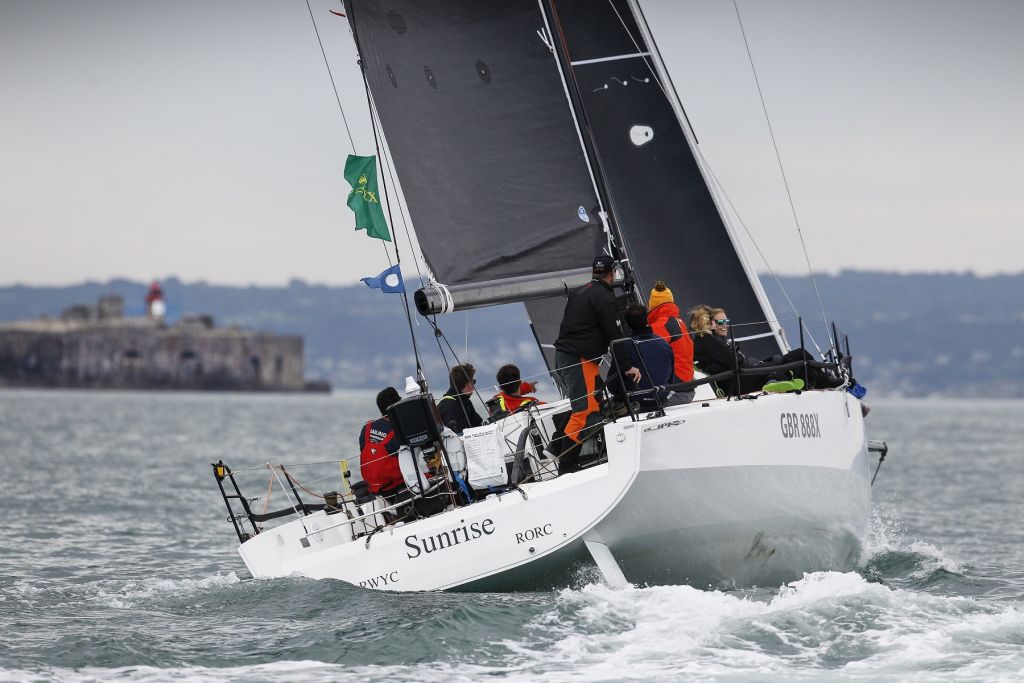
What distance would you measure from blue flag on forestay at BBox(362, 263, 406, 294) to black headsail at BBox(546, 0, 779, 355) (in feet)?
10.7

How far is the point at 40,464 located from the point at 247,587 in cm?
1614

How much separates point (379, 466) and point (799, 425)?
280 cm

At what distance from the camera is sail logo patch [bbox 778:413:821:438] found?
877 cm

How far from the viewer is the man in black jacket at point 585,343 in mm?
8969

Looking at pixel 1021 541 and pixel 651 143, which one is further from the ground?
pixel 651 143

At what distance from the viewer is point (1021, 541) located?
14.5 metres

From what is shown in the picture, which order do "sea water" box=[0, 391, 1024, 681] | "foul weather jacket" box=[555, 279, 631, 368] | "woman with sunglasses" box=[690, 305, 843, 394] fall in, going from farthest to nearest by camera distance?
"woman with sunglasses" box=[690, 305, 843, 394]
"foul weather jacket" box=[555, 279, 631, 368]
"sea water" box=[0, 391, 1024, 681]

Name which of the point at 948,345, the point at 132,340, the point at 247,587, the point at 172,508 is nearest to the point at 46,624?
the point at 247,587

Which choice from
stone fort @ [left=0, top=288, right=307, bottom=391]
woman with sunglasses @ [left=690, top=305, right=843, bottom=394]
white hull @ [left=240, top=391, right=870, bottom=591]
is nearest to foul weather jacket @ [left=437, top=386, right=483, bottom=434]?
white hull @ [left=240, top=391, right=870, bottom=591]

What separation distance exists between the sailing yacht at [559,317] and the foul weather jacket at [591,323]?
1.77 feet

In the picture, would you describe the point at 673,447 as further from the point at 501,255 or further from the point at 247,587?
the point at 247,587

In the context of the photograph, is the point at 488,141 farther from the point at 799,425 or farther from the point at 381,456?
the point at 799,425

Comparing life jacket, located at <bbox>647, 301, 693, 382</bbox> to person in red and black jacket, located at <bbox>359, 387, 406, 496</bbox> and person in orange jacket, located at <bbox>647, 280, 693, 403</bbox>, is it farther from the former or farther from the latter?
person in red and black jacket, located at <bbox>359, 387, 406, 496</bbox>

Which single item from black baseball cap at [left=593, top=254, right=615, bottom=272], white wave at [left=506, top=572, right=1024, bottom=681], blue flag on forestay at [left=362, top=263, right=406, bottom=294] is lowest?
white wave at [left=506, top=572, right=1024, bottom=681]
